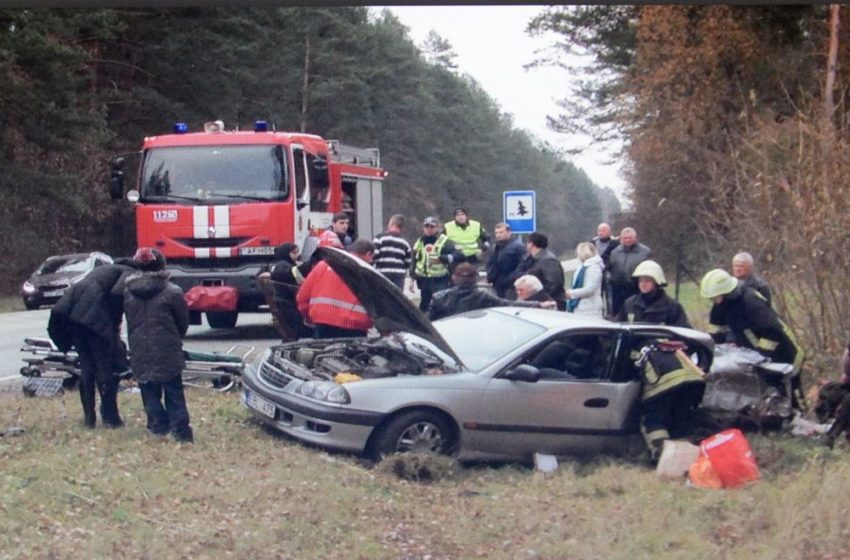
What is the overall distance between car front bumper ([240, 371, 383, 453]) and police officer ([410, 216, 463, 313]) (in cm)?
259

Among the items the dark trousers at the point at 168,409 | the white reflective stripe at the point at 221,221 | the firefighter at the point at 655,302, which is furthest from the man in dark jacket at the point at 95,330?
the firefighter at the point at 655,302

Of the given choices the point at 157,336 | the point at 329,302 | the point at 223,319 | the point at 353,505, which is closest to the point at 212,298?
the point at 223,319

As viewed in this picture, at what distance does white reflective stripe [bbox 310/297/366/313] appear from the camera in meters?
9.08

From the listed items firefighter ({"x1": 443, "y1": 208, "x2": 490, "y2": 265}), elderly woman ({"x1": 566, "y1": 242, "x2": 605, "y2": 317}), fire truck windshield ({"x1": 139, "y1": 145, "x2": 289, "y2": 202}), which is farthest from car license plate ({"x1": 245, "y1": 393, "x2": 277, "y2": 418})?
elderly woman ({"x1": 566, "y1": 242, "x2": 605, "y2": 317})

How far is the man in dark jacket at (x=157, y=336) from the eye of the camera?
8203mm

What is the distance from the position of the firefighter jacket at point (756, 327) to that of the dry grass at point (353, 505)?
0.81 meters

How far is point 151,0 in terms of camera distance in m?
6.60

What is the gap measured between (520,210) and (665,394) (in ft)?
5.96

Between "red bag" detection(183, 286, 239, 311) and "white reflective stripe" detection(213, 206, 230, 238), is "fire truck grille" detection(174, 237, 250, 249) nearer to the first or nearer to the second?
"white reflective stripe" detection(213, 206, 230, 238)

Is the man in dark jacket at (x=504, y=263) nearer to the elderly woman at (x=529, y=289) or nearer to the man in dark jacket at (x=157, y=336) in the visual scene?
→ the elderly woman at (x=529, y=289)

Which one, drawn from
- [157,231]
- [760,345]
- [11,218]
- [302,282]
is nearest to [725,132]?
[760,345]

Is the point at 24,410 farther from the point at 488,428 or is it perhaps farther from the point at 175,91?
the point at 488,428

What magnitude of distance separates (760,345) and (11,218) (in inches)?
204

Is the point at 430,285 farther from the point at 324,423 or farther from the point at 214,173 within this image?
the point at 324,423
